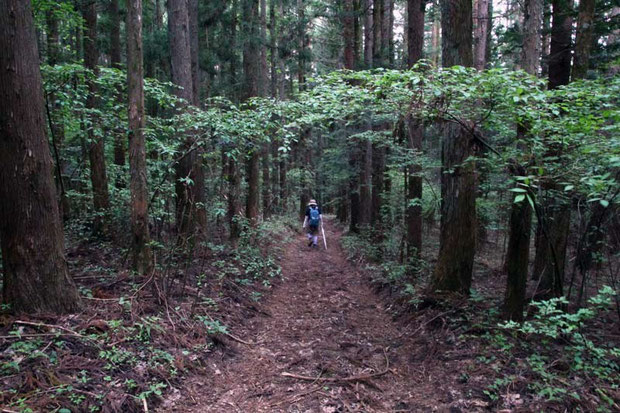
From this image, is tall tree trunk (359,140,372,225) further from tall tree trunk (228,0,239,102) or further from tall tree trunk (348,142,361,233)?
tall tree trunk (228,0,239,102)

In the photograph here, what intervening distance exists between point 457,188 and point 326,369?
392cm

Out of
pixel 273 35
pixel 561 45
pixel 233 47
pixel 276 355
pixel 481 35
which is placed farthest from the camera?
pixel 273 35

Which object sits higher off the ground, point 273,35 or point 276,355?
point 273,35

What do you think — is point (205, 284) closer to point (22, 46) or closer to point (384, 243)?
point (22, 46)

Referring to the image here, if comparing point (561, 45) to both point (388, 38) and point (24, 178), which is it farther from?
point (24, 178)

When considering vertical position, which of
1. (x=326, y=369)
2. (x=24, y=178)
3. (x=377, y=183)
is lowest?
(x=326, y=369)

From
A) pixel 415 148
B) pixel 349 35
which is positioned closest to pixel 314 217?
pixel 415 148

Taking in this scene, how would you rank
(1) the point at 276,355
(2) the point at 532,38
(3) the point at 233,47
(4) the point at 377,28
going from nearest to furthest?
(1) the point at 276,355 < (2) the point at 532,38 < (4) the point at 377,28 < (3) the point at 233,47

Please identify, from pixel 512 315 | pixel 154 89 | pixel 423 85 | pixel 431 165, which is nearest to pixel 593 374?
pixel 512 315

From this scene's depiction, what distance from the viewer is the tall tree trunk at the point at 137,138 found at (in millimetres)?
6199

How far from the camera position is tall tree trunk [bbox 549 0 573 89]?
29.1ft

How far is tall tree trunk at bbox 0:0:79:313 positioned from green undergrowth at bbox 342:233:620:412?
211 inches

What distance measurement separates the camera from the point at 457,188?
257 inches

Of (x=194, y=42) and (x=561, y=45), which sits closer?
(x=561, y=45)
